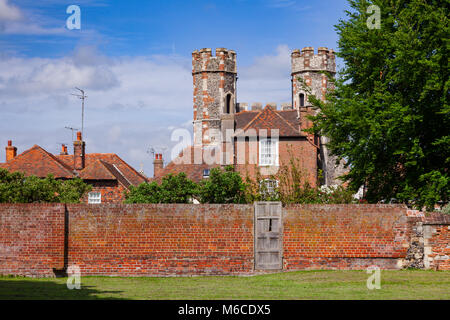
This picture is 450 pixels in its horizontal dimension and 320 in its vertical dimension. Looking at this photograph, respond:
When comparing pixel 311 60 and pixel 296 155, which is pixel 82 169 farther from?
pixel 311 60

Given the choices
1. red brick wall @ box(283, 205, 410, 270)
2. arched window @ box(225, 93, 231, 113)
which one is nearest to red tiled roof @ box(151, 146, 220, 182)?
arched window @ box(225, 93, 231, 113)

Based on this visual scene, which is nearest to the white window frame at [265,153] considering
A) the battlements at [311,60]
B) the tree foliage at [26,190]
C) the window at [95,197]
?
the window at [95,197]

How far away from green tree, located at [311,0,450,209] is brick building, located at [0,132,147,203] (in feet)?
71.5

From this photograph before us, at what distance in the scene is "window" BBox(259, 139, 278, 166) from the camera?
45469mm

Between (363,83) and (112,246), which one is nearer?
(112,246)

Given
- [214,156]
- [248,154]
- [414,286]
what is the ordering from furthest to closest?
[214,156], [248,154], [414,286]

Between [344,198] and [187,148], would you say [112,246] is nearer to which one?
[344,198]

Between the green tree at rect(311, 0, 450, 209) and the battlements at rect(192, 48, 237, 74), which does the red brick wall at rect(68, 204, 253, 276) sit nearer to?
the green tree at rect(311, 0, 450, 209)

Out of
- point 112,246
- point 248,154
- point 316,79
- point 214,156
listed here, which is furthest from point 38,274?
point 316,79

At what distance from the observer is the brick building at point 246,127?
45.8 metres

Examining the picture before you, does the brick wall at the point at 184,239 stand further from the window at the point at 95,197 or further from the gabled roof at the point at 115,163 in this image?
the gabled roof at the point at 115,163

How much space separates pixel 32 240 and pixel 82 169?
3124cm

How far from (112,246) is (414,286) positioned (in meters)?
9.77
